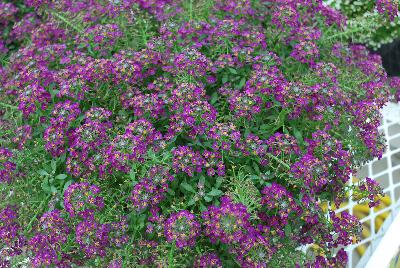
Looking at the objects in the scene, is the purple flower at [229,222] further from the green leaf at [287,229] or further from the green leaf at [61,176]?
the green leaf at [61,176]

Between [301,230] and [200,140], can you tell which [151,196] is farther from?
[301,230]

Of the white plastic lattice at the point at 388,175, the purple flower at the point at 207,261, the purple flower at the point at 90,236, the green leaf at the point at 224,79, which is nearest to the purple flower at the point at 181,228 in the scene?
the purple flower at the point at 207,261

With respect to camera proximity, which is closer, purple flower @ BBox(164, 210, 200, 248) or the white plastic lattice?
purple flower @ BBox(164, 210, 200, 248)

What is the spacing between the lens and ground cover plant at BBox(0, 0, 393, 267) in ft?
6.45

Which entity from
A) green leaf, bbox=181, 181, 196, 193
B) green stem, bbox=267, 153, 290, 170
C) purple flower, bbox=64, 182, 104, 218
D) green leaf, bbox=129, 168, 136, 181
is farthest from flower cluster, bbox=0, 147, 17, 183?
green stem, bbox=267, 153, 290, 170

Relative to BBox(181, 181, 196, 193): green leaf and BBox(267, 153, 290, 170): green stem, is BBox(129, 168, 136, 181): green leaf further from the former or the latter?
BBox(267, 153, 290, 170): green stem

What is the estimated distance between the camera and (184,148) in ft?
6.49

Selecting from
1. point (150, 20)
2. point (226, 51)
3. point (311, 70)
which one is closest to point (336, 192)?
point (311, 70)

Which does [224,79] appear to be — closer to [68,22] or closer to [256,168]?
[256,168]

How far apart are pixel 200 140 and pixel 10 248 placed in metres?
0.98

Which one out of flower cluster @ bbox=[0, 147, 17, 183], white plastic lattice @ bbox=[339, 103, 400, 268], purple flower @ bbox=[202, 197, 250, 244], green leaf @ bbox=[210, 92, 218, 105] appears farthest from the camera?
white plastic lattice @ bbox=[339, 103, 400, 268]

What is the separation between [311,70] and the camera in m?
2.49

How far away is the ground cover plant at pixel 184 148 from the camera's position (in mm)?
1966

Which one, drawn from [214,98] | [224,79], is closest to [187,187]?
[214,98]
